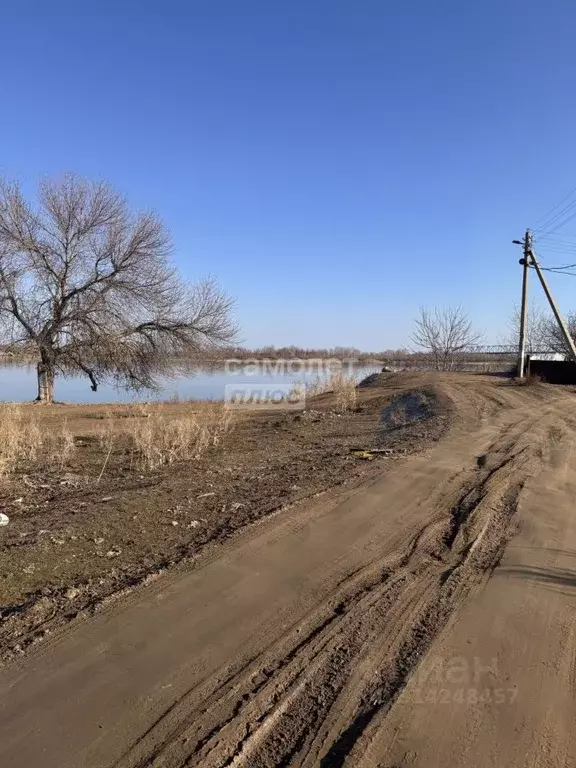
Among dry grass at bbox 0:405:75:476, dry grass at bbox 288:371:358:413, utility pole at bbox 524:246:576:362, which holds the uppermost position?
utility pole at bbox 524:246:576:362

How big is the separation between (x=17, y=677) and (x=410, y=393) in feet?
56.7

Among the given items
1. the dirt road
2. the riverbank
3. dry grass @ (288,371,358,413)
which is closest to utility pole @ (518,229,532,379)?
dry grass @ (288,371,358,413)

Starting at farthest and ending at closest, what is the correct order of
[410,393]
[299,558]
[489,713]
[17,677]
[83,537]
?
[410,393]
[83,537]
[299,558]
[17,677]
[489,713]

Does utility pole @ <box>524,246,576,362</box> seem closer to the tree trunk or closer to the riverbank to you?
the riverbank

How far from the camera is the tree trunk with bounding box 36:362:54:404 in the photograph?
24.2 meters

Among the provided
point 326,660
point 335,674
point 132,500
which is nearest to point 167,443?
point 132,500

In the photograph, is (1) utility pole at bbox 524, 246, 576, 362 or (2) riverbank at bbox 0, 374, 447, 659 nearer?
(2) riverbank at bbox 0, 374, 447, 659

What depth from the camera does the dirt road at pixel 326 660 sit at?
239cm

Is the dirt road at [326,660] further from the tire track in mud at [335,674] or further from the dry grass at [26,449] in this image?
the dry grass at [26,449]

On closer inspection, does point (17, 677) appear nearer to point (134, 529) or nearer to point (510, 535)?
point (134, 529)

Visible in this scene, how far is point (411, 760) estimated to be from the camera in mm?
2314

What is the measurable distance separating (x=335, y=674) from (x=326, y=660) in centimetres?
13

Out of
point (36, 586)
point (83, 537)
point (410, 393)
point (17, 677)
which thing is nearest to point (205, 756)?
point (17, 677)

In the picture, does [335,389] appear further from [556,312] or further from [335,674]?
[335,674]
